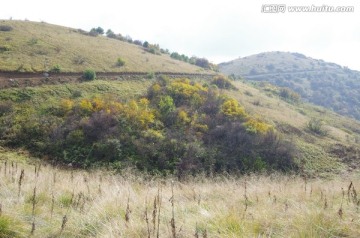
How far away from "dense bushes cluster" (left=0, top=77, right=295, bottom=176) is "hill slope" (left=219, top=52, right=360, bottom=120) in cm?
9541

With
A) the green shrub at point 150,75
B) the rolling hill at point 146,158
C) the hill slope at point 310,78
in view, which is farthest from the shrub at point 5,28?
the hill slope at point 310,78

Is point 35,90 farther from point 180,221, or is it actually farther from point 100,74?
point 180,221

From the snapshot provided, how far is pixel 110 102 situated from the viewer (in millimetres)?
31562

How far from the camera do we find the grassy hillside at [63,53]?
128 feet

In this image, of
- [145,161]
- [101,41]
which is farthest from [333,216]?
[101,41]

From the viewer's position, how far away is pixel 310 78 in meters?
158

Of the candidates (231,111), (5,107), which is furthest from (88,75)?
(231,111)

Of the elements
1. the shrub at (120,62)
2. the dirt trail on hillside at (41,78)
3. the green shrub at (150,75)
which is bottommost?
the dirt trail on hillside at (41,78)

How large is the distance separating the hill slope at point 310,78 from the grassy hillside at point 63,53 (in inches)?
3430

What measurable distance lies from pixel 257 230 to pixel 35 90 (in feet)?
110

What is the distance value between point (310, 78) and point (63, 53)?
14094 cm

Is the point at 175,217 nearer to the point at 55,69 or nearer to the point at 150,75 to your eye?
the point at 55,69

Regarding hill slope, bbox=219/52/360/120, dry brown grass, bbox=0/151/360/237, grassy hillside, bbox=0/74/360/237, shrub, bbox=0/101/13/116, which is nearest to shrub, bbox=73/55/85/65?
shrub, bbox=0/101/13/116

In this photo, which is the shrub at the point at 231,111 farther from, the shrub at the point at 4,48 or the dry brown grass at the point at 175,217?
the shrub at the point at 4,48
